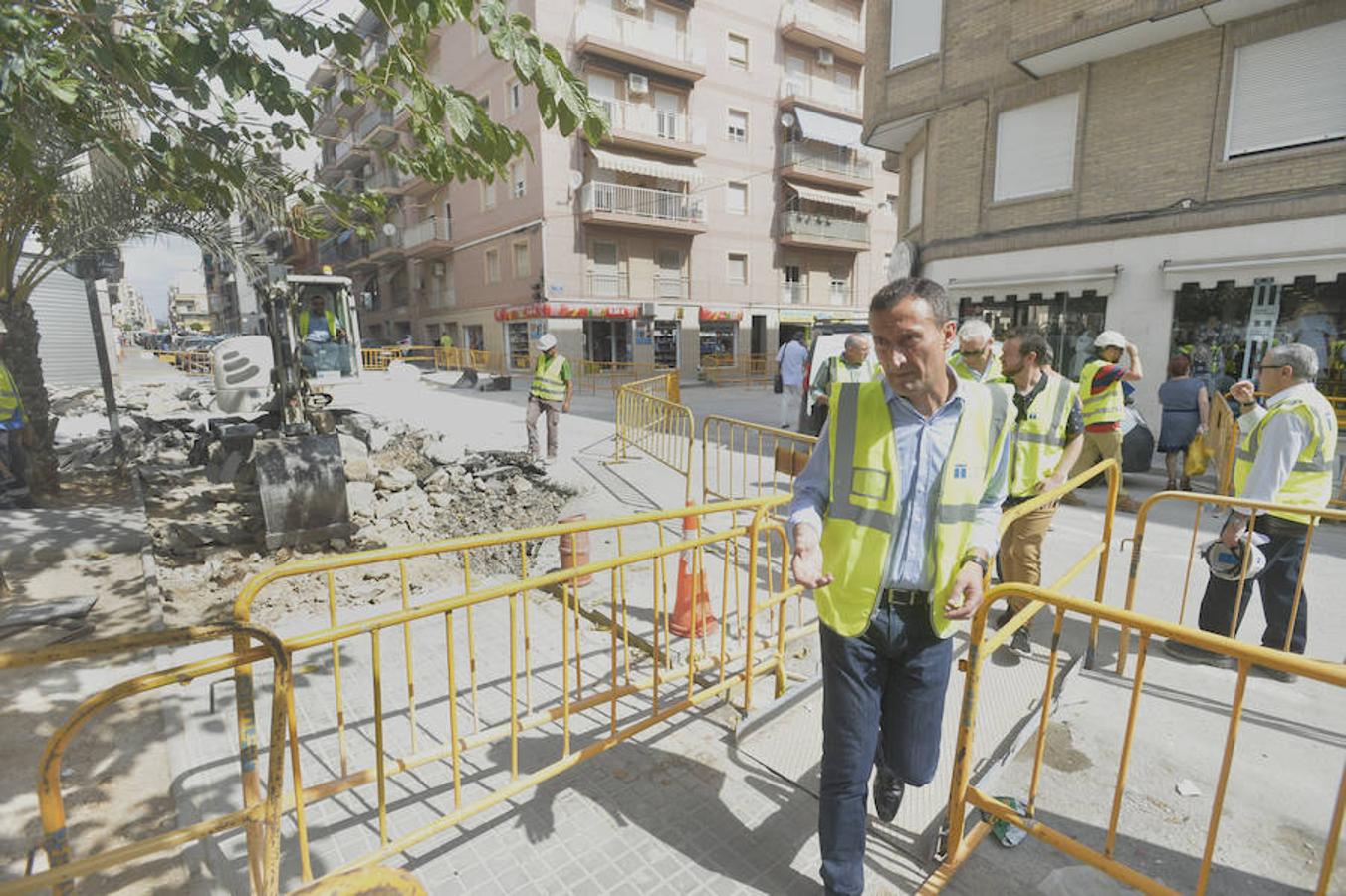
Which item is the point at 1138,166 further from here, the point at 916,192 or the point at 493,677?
the point at 493,677

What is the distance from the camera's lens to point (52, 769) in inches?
63.1

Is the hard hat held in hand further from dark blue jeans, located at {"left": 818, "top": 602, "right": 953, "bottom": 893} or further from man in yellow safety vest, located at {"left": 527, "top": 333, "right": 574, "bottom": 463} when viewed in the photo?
man in yellow safety vest, located at {"left": 527, "top": 333, "right": 574, "bottom": 463}

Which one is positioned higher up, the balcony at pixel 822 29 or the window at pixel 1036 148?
the balcony at pixel 822 29

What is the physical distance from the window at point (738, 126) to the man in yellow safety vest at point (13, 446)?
26813mm

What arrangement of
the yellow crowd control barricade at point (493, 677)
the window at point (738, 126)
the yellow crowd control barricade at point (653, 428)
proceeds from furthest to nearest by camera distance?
the window at point (738, 126)
the yellow crowd control barricade at point (653, 428)
the yellow crowd control barricade at point (493, 677)

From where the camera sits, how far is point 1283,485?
11.3ft

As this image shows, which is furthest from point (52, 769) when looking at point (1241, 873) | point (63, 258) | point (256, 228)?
point (63, 258)

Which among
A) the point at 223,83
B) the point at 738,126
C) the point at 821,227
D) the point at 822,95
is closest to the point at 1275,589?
the point at 223,83

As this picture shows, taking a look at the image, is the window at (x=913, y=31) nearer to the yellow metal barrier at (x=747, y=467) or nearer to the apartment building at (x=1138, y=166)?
the apartment building at (x=1138, y=166)

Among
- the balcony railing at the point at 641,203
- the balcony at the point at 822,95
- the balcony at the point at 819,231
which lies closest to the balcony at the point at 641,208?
the balcony railing at the point at 641,203

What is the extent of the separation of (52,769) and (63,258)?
914 centimetres

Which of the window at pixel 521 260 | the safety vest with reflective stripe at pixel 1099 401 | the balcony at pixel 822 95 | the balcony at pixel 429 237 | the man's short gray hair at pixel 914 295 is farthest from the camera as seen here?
the balcony at pixel 429 237

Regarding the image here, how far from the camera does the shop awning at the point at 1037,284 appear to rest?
11188 millimetres

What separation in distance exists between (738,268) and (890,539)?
2940 centimetres
